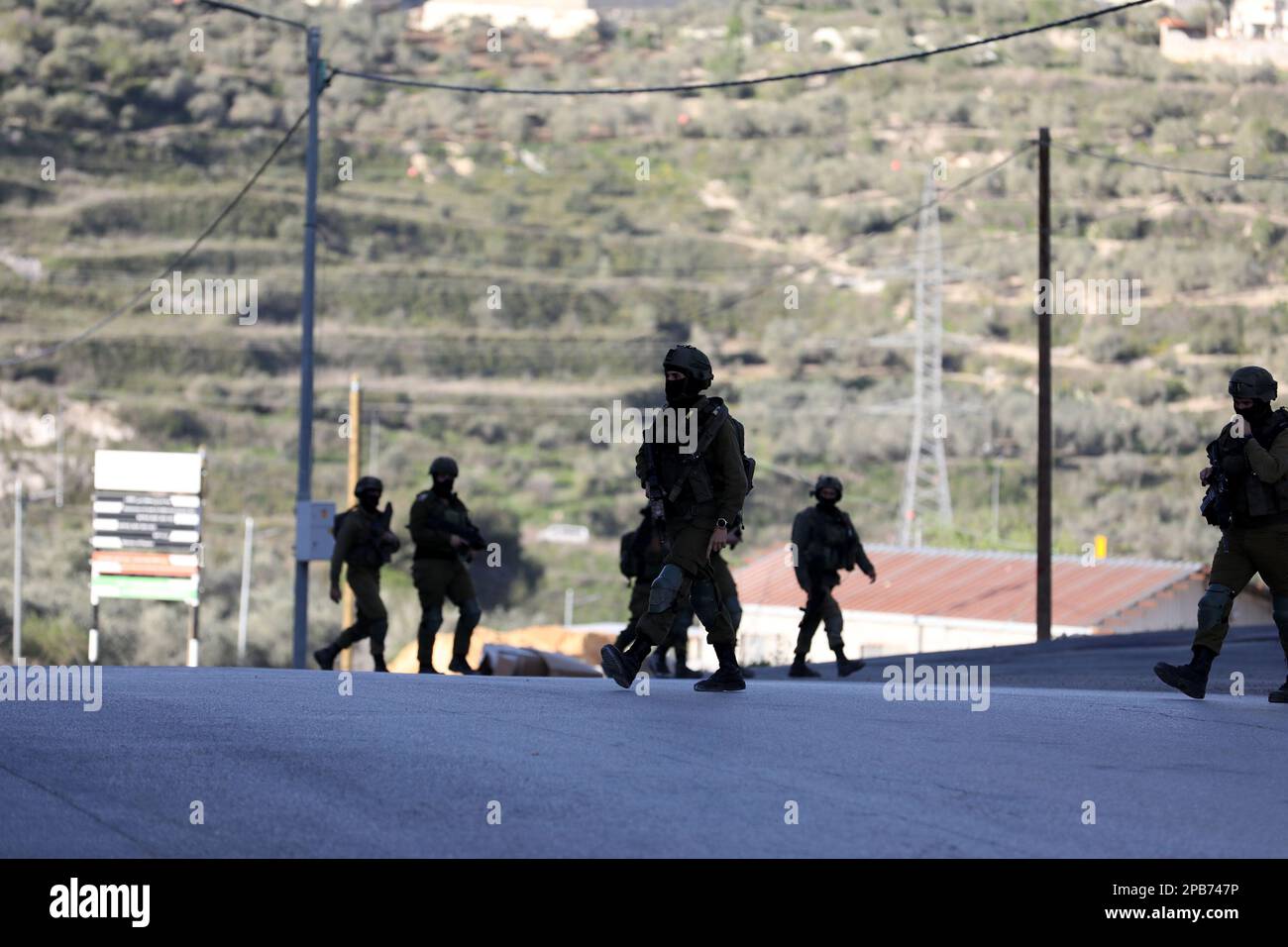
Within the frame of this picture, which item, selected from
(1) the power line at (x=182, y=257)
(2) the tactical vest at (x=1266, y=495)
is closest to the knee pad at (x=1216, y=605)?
(2) the tactical vest at (x=1266, y=495)

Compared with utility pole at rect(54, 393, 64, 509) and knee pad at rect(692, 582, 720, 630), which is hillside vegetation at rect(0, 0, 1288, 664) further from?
knee pad at rect(692, 582, 720, 630)

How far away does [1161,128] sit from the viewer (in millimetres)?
114688

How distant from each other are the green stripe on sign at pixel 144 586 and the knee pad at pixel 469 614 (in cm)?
2590

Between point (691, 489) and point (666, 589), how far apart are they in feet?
1.91

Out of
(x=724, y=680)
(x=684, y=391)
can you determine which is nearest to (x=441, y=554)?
(x=724, y=680)

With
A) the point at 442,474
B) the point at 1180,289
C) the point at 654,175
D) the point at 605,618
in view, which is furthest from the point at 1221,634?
the point at 654,175

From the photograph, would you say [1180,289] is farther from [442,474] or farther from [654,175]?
[442,474]

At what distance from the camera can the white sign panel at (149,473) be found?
145 ft

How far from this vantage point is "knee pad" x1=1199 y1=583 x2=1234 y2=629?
1161cm

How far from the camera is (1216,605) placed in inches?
457

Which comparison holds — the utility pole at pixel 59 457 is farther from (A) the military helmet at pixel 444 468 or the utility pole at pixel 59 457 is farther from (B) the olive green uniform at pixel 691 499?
(B) the olive green uniform at pixel 691 499

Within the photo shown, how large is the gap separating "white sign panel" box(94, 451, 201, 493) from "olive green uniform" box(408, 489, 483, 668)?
26689 millimetres

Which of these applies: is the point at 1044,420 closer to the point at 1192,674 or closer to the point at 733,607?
the point at 733,607

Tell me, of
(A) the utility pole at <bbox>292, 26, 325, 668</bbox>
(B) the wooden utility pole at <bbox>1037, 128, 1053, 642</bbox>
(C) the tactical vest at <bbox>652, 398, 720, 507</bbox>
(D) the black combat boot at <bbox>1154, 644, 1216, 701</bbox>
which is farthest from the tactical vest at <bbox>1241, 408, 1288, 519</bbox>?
(B) the wooden utility pole at <bbox>1037, 128, 1053, 642</bbox>
